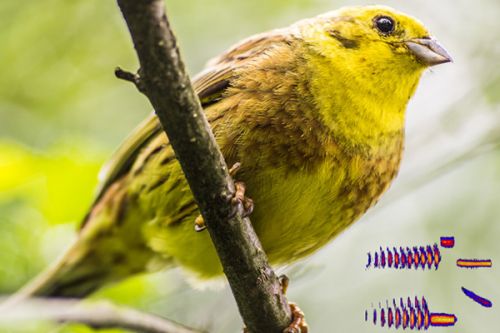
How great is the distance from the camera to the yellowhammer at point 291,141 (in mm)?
3322

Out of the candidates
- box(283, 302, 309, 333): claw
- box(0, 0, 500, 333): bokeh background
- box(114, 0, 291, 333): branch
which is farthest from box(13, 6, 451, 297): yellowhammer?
box(114, 0, 291, 333): branch

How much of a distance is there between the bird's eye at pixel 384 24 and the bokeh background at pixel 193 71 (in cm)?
34

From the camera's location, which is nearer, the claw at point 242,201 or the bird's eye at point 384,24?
the claw at point 242,201

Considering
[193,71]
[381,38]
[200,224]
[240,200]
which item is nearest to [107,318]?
[200,224]

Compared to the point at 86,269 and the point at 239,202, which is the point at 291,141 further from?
the point at 86,269

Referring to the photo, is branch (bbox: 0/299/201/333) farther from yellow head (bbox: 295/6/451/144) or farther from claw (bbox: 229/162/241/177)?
yellow head (bbox: 295/6/451/144)

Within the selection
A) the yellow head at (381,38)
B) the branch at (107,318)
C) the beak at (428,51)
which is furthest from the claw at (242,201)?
the beak at (428,51)

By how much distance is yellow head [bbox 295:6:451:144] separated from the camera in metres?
3.47

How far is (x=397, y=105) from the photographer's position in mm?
3605

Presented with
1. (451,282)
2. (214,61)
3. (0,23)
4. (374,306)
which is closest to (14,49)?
(0,23)

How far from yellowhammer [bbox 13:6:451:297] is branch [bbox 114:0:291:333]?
0.50m

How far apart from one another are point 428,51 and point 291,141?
2.78 feet

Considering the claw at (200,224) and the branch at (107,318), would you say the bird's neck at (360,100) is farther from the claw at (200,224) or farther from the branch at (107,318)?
the branch at (107,318)

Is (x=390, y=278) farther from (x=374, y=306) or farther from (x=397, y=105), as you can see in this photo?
(x=397, y=105)
